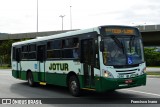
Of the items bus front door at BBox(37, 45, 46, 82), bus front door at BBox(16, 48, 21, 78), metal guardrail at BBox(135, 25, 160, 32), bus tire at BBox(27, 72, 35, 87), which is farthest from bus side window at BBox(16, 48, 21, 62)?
metal guardrail at BBox(135, 25, 160, 32)

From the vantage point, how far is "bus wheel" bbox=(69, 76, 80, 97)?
13.5m

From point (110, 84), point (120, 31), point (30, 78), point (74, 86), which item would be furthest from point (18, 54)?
point (110, 84)

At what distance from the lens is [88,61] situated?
1280 cm

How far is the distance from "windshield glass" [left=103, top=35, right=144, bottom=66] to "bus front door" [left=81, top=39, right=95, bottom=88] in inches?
29.8

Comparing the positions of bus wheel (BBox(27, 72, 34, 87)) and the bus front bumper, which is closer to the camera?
the bus front bumper

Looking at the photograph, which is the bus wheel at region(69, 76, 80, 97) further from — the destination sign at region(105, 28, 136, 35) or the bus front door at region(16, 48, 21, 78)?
the bus front door at region(16, 48, 21, 78)

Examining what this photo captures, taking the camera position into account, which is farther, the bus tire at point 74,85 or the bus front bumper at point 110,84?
the bus tire at point 74,85

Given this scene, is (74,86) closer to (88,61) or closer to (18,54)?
(88,61)

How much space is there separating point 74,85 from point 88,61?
1.48m

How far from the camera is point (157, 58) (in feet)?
260

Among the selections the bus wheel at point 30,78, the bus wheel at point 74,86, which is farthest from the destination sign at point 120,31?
the bus wheel at point 30,78

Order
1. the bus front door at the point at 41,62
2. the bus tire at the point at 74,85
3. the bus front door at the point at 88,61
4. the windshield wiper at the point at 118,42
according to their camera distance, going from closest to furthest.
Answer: the windshield wiper at the point at 118,42 < the bus front door at the point at 88,61 < the bus tire at the point at 74,85 < the bus front door at the point at 41,62

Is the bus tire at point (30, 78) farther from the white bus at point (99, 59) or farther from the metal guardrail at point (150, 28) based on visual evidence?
the metal guardrail at point (150, 28)

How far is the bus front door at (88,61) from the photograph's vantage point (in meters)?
12.5
